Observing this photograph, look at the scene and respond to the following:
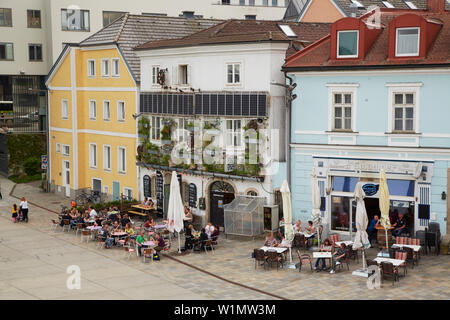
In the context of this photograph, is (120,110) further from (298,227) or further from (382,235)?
(382,235)

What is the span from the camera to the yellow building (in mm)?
42219

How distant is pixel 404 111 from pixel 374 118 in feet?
4.44

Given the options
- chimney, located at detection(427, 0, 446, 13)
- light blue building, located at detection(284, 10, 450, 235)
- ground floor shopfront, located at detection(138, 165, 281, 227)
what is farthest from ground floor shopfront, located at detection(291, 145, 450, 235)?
chimney, located at detection(427, 0, 446, 13)

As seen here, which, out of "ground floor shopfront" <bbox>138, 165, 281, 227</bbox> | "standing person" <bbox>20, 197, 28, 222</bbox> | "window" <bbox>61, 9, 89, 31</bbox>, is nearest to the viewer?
"ground floor shopfront" <bbox>138, 165, 281, 227</bbox>

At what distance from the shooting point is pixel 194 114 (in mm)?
36406

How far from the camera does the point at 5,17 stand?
62656mm

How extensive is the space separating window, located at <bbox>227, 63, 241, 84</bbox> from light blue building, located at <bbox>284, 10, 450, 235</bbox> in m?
2.91

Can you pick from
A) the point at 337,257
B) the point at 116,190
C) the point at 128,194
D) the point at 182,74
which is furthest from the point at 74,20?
the point at 337,257

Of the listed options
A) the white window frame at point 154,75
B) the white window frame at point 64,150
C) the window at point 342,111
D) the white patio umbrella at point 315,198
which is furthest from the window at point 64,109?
the white patio umbrella at point 315,198

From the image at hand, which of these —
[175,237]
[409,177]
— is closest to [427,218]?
[409,177]

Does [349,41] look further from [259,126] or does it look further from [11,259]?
[11,259]

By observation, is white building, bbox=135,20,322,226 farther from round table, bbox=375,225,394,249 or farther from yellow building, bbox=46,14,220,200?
round table, bbox=375,225,394,249

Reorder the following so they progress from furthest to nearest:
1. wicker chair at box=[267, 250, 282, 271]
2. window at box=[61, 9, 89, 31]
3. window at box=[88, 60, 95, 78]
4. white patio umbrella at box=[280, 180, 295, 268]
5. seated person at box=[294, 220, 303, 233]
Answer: window at box=[61, 9, 89, 31] → window at box=[88, 60, 95, 78] → seated person at box=[294, 220, 303, 233] → white patio umbrella at box=[280, 180, 295, 268] → wicker chair at box=[267, 250, 282, 271]

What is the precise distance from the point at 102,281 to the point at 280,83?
13132 mm
